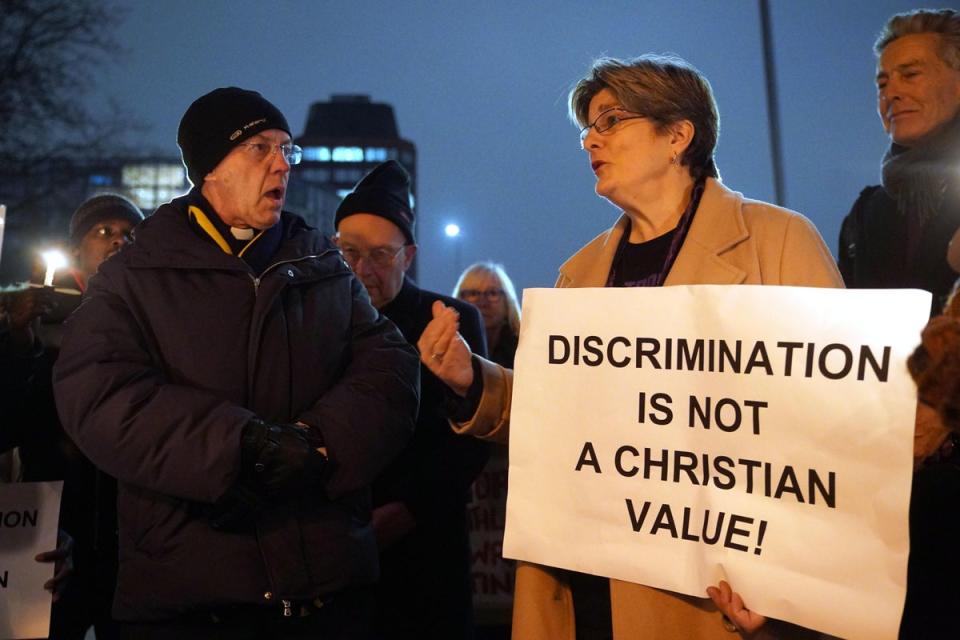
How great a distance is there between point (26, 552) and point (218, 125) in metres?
1.77

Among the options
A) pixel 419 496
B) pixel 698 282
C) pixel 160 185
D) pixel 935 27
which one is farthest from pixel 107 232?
pixel 160 185

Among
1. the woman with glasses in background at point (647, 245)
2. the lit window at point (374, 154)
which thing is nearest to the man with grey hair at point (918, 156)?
the woman with glasses in background at point (647, 245)

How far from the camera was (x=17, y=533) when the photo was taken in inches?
137

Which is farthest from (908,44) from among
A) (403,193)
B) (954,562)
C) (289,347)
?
(289,347)

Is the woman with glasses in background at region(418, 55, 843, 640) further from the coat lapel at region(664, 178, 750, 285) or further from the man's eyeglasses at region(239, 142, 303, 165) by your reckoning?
the man's eyeglasses at region(239, 142, 303, 165)

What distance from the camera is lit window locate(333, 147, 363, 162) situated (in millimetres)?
93750

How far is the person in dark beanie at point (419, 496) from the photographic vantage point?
3943 millimetres

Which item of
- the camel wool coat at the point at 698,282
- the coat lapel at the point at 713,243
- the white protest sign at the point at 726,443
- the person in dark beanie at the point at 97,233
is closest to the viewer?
the white protest sign at the point at 726,443

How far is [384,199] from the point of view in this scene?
439 cm

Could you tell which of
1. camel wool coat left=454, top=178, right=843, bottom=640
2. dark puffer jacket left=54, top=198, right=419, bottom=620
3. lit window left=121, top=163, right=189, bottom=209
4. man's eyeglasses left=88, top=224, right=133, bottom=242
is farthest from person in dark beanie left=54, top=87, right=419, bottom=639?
lit window left=121, top=163, right=189, bottom=209

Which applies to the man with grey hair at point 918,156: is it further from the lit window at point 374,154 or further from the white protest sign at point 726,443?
the lit window at point 374,154

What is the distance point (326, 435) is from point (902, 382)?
156cm

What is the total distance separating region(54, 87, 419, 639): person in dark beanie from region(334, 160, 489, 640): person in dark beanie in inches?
32.9

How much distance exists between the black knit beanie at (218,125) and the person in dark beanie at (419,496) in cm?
83
